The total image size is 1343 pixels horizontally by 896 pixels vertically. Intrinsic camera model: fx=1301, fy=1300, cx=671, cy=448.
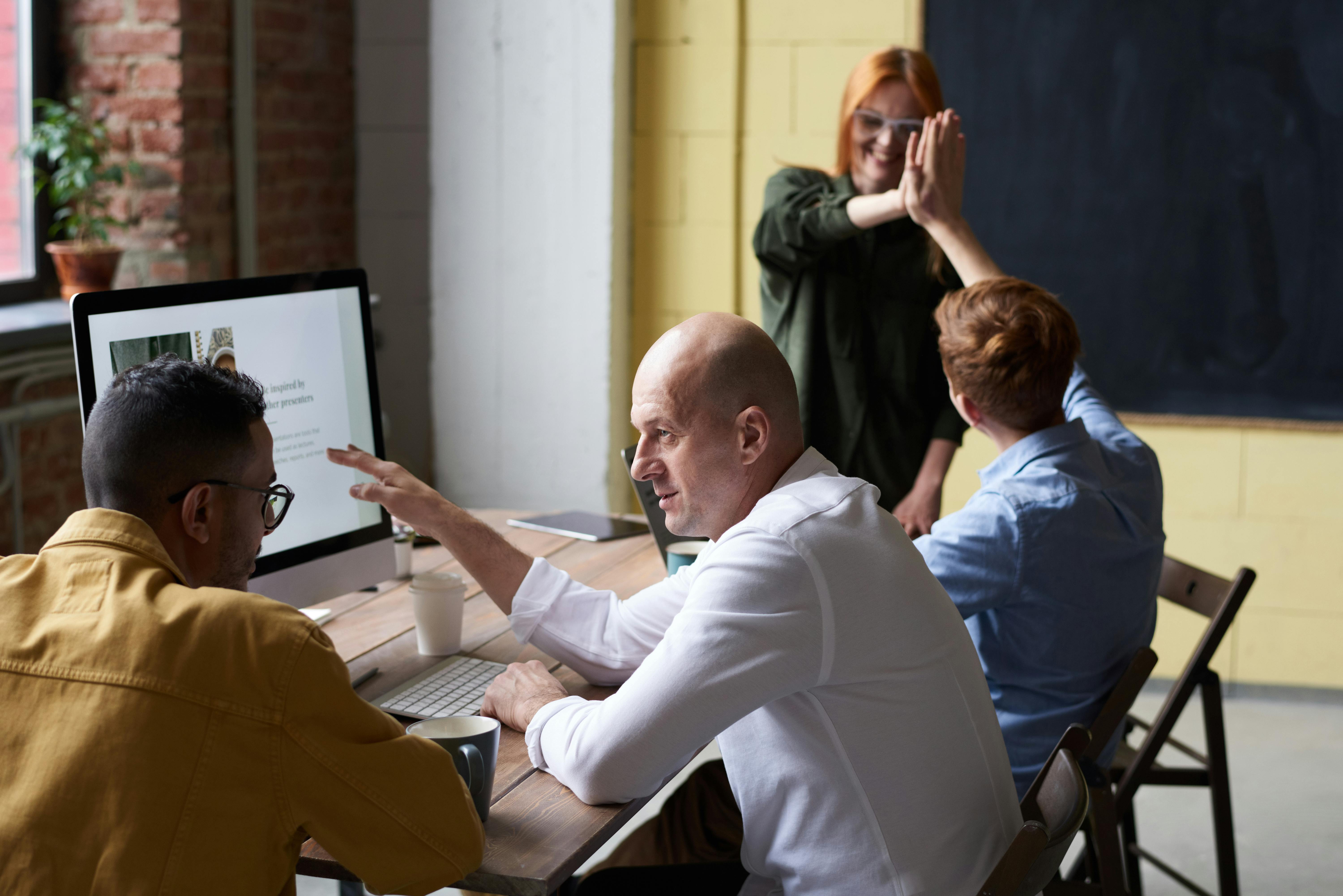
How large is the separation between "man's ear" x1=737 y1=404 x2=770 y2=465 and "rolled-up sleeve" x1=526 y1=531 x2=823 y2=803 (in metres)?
0.14

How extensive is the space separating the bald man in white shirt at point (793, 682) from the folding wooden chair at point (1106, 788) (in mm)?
251

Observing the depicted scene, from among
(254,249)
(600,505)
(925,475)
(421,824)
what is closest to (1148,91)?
(925,475)

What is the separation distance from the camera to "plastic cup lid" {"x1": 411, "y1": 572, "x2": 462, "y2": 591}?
176cm

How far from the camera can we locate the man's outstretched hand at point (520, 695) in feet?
4.91

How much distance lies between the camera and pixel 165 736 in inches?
38.8

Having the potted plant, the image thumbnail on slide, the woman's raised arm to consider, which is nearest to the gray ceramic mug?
the image thumbnail on slide

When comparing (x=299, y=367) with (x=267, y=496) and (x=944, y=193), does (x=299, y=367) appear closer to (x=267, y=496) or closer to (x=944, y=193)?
(x=267, y=496)

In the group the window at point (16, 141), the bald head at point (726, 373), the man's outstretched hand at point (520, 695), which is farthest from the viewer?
the window at point (16, 141)

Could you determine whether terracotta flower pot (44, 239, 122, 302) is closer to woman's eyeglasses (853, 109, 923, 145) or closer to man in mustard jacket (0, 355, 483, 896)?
woman's eyeglasses (853, 109, 923, 145)

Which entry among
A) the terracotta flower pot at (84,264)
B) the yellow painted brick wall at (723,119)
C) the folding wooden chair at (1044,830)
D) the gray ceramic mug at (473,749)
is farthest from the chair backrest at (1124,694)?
the terracotta flower pot at (84,264)

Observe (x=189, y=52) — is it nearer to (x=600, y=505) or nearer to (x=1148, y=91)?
(x=600, y=505)

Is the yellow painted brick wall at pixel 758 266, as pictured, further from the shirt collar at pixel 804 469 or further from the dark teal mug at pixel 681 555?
the shirt collar at pixel 804 469

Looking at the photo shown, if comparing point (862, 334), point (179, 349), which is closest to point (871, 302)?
point (862, 334)

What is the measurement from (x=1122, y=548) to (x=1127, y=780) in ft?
1.53
